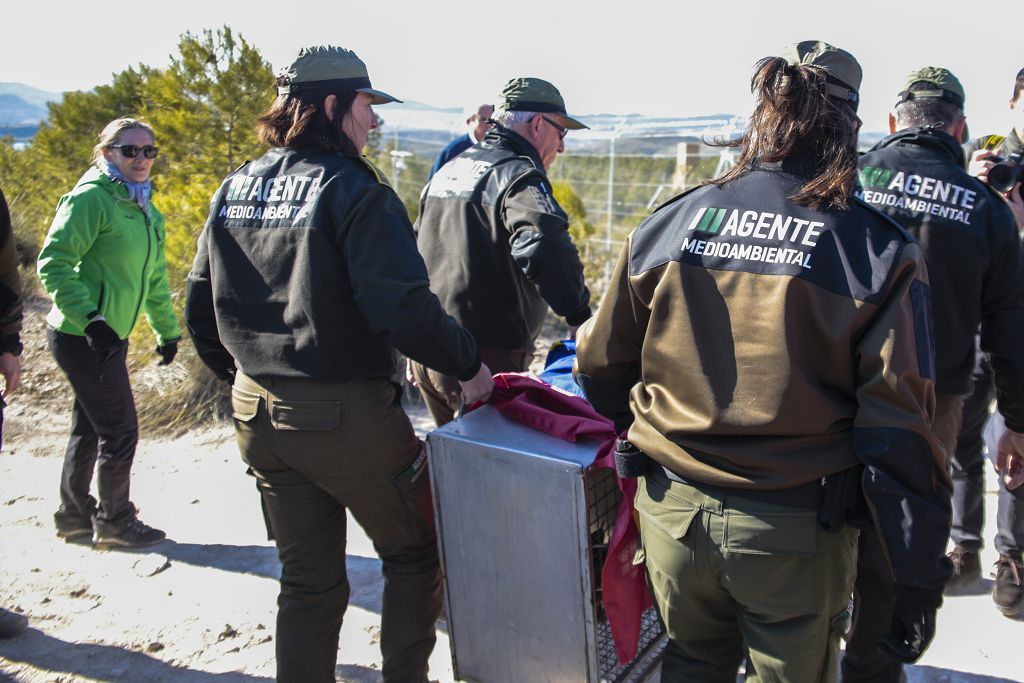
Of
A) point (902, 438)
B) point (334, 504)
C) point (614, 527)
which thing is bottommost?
point (334, 504)

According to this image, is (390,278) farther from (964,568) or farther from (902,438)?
(964,568)

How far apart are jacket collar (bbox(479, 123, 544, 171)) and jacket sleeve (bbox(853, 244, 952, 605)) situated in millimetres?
2080

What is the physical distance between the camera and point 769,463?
6.15ft

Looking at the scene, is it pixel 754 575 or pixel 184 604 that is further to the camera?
pixel 184 604

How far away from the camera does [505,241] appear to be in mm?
3465

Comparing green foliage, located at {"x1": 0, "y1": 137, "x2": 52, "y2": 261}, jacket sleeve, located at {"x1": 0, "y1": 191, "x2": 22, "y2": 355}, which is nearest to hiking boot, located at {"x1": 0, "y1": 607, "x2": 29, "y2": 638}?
jacket sleeve, located at {"x1": 0, "y1": 191, "x2": 22, "y2": 355}

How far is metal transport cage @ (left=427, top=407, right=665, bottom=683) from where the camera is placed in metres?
2.36

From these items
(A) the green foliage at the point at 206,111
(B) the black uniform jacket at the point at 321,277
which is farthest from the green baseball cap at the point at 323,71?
(A) the green foliage at the point at 206,111

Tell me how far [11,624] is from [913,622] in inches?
130

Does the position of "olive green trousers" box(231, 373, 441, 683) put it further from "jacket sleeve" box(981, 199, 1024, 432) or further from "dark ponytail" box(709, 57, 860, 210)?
"jacket sleeve" box(981, 199, 1024, 432)

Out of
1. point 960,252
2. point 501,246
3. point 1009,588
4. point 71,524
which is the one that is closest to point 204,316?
point 501,246

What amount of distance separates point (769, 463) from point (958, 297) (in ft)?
4.28

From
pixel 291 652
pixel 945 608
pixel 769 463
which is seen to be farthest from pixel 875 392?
pixel 945 608

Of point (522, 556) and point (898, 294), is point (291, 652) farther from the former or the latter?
point (898, 294)
